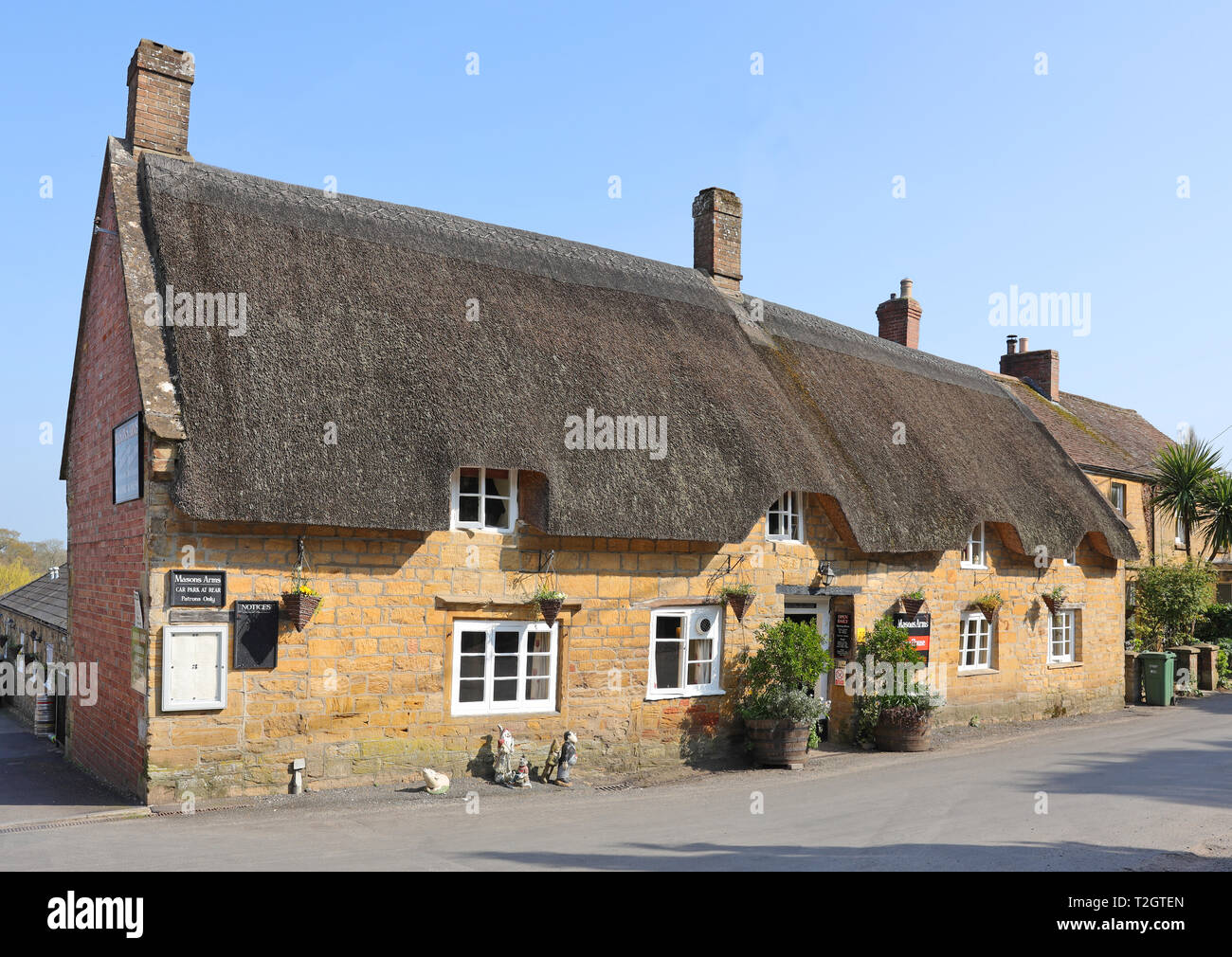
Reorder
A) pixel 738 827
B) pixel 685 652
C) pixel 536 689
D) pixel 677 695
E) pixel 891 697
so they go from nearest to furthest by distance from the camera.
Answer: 1. pixel 738 827
2. pixel 536 689
3. pixel 677 695
4. pixel 685 652
5. pixel 891 697

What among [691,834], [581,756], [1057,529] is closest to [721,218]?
[1057,529]

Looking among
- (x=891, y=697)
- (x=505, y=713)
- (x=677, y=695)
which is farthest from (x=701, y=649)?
(x=891, y=697)

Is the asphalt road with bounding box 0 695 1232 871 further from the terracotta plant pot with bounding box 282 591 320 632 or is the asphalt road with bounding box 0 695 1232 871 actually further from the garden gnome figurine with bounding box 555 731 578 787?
the terracotta plant pot with bounding box 282 591 320 632

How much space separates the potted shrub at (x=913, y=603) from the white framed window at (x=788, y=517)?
8.18ft

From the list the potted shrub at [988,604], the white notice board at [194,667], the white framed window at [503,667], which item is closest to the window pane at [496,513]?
the white framed window at [503,667]

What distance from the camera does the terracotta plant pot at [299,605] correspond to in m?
9.88

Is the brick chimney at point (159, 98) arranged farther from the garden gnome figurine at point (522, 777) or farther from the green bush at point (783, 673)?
the green bush at point (783, 673)

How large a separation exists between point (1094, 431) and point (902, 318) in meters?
6.33

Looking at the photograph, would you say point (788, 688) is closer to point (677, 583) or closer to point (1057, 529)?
point (677, 583)

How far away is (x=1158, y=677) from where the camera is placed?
20953mm

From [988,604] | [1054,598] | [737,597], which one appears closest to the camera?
[737,597]

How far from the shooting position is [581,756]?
11914mm

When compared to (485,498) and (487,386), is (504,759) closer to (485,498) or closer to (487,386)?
(485,498)

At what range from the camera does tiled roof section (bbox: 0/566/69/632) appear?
50.9 ft
